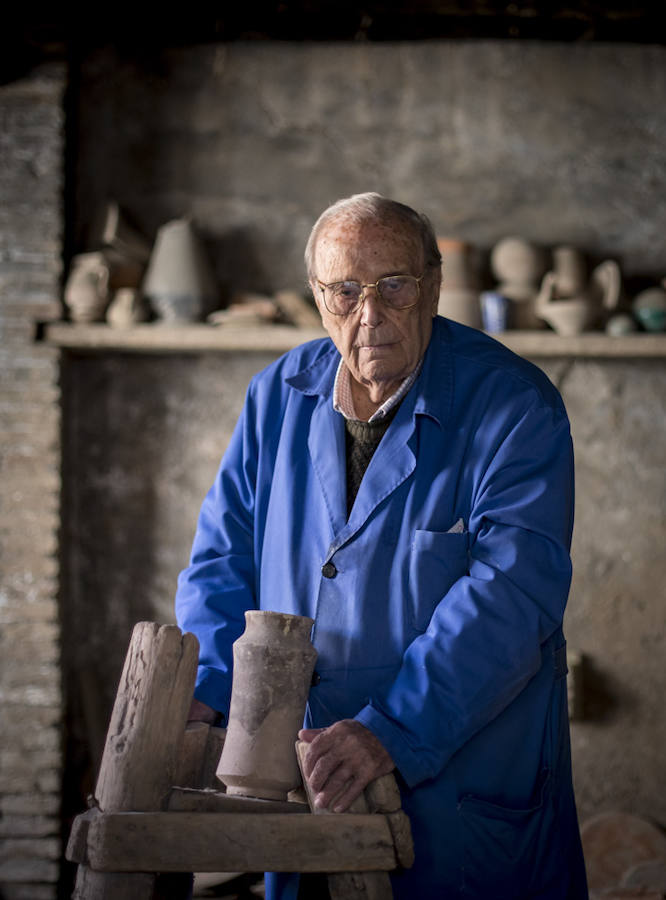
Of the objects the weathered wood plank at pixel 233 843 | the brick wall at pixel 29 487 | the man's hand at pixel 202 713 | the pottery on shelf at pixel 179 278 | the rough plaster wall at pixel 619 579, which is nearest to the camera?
the weathered wood plank at pixel 233 843

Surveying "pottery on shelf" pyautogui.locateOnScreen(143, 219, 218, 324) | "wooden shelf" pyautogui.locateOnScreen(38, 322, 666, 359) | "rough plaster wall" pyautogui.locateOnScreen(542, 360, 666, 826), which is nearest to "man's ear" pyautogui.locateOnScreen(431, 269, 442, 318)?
"wooden shelf" pyautogui.locateOnScreen(38, 322, 666, 359)

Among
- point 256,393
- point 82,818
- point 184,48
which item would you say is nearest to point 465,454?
point 256,393

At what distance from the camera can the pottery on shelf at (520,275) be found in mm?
4383

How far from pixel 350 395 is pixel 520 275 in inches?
99.4

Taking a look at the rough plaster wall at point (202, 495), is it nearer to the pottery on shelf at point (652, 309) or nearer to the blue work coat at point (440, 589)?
the pottery on shelf at point (652, 309)

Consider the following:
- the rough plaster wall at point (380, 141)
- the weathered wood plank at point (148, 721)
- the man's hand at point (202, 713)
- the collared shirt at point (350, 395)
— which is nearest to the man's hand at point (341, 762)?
the weathered wood plank at point (148, 721)

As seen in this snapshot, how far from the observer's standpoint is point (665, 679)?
4555mm

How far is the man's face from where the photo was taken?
198 centimetres

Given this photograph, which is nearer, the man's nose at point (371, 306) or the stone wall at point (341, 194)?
the man's nose at point (371, 306)

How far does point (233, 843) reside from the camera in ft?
4.83

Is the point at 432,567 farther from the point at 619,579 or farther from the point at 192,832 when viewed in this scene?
the point at 619,579

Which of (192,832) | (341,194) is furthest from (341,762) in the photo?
(341,194)

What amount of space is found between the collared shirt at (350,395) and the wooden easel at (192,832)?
0.77 metres

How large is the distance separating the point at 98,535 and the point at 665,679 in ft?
9.35
